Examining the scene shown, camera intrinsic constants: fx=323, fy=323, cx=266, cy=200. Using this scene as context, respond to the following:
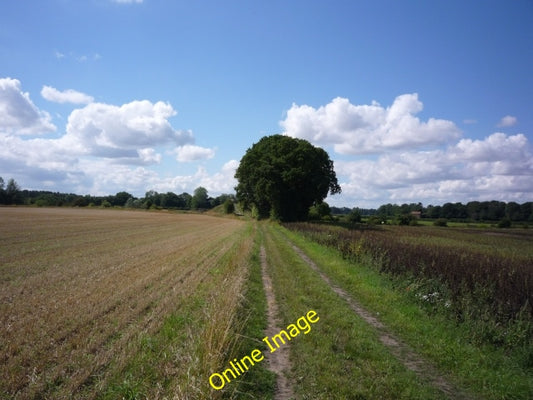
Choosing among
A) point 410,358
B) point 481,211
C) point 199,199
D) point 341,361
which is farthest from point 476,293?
point 199,199

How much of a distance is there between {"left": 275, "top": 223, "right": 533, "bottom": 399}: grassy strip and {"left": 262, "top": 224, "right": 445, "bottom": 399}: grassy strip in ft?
2.77

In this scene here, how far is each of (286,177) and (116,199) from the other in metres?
110

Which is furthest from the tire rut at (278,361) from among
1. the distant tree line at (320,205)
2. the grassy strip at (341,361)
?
the distant tree line at (320,205)

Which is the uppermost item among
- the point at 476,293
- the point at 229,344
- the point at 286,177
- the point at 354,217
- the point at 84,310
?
the point at 286,177

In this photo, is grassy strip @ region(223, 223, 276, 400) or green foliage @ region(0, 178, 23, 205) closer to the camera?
grassy strip @ region(223, 223, 276, 400)

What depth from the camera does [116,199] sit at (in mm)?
136625

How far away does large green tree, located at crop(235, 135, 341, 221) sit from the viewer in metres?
51.0

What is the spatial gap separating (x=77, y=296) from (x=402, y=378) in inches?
323

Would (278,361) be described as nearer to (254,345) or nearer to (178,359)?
(254,345)

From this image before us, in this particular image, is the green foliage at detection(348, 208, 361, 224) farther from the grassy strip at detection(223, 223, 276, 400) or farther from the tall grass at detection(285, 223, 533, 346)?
the grassy strip at detection(223, 223, 276, 400)

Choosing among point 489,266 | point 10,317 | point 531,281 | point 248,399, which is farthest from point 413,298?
point 10,317

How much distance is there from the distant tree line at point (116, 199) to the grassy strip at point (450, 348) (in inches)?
3438

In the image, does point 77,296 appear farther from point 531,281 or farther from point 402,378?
point 531,281

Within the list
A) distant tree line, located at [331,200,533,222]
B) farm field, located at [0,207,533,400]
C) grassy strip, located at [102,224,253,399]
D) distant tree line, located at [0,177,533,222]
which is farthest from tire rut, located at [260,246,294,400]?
distant tree line, located at [331,200,533,222]
